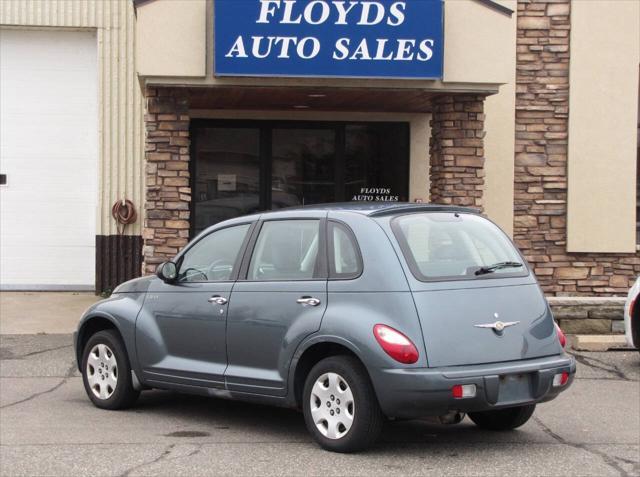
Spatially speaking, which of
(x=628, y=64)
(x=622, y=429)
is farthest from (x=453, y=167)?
(x=622, y=429)

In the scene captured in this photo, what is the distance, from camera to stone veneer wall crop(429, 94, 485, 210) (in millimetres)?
12711

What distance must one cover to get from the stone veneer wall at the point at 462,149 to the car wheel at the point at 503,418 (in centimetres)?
557

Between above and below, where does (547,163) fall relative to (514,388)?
above

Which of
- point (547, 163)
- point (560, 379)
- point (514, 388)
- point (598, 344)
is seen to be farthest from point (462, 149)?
point (514, 388)

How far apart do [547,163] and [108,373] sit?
27.0ft

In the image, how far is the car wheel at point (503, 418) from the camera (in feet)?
23.8

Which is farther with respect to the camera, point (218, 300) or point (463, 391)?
point (218, 300)

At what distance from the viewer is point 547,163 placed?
14438 millimetres

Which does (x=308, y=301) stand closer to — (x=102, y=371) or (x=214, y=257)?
(x=214, y=257)

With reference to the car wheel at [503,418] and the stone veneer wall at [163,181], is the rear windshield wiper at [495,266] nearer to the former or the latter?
the car wheel at [503,418]

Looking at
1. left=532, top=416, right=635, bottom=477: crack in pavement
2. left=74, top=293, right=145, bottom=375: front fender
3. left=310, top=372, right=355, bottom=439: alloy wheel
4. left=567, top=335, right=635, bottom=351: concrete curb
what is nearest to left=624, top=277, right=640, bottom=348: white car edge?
left=567, top=335, right=635, bottom=351: concrete curb

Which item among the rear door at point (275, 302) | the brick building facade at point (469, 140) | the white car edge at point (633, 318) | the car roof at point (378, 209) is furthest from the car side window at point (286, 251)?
the brick building facade at point (469, 140)

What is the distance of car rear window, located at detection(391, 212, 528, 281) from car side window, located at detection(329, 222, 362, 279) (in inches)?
12.1

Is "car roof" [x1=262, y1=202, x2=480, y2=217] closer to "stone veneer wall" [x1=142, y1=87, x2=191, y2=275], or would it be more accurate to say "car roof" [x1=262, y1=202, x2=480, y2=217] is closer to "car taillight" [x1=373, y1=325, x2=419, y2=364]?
"car taillight" [x1=373, y1=325, x2=419, y2=364]
